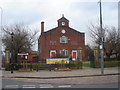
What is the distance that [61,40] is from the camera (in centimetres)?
5112

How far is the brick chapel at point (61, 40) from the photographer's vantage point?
4997 cm

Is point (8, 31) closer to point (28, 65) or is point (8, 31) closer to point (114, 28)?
point (28, 65)

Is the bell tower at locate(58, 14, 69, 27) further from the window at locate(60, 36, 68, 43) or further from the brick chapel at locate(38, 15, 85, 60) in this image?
the window at locate(60, 36, 68, 43)

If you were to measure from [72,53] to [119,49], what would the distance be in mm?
15993

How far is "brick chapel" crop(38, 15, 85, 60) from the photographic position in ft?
164

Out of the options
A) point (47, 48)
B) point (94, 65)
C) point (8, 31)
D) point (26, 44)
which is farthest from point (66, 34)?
point (94, 65)

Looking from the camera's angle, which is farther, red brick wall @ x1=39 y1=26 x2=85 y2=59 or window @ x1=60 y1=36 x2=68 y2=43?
window @ x1=60 y1=36 x2=68 y2=43

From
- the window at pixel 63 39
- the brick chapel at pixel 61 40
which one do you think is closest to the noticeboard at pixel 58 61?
the brick chapel at pixel 61 40

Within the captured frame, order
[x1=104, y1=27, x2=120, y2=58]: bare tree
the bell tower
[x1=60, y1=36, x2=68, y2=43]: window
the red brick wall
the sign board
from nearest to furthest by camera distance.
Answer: the sign board < [x1=104, y1=27, x2=120, y2=58]: bare tree < the red brick wall < [x1=60, y1=36, x2=68, y2=43]: window < the bell tower

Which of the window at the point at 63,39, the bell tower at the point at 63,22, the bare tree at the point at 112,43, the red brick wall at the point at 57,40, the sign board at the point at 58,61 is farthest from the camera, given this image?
the bell tower at the point at 63,22

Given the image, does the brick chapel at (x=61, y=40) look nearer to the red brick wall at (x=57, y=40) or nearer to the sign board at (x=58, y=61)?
the red brick wall at (x=57, y=40)

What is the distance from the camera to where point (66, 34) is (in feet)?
167

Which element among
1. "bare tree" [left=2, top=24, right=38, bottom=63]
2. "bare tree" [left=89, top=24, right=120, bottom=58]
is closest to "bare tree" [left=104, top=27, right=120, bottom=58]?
"bare tree" [left=89, top=24, right=120, bottom=58]

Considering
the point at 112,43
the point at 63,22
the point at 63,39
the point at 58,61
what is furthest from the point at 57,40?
the point at 58,61
